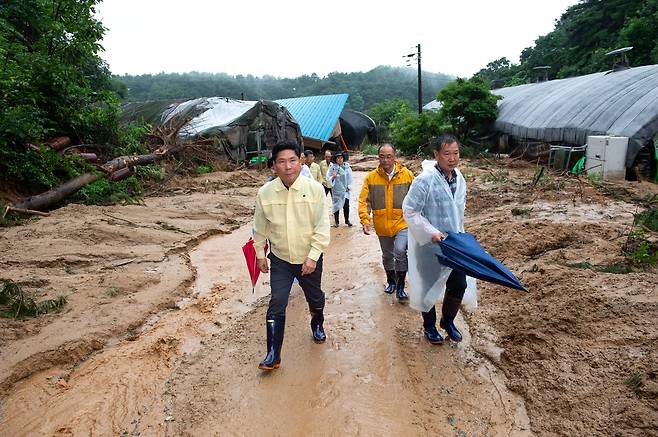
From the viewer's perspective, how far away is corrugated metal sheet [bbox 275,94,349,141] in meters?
23.7

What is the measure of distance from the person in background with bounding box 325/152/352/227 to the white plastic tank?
5590 millimetres

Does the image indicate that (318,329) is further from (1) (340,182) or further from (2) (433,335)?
(1) (340,182)

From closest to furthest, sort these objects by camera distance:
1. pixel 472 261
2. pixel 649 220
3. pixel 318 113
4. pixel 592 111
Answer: pixel 472 261
pixel 649 220
pixel 592 111
pixel 318 113

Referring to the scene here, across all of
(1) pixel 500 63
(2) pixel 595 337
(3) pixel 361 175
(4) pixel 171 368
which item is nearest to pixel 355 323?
(4) pixel 171 368

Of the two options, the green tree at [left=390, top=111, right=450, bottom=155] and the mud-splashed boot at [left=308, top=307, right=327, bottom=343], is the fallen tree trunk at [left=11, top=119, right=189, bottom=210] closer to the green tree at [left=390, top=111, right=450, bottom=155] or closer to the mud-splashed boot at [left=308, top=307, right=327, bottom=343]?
the mud-splashed boot at [left=308, top=307, right=327, bottom=343]

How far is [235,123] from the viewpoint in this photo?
55.1 feet

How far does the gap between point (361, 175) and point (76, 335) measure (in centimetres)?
1536

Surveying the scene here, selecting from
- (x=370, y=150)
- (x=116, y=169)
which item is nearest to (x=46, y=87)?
(x=116, y=169)

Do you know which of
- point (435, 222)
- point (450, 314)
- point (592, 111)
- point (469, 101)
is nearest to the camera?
point (435, 222)

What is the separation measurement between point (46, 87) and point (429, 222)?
9.70 meters

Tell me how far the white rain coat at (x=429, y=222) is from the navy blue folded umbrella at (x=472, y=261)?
0.50ft

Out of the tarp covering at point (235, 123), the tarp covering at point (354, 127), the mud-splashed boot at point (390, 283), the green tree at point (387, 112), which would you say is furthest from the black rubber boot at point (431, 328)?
the green tree at point (387, 112)

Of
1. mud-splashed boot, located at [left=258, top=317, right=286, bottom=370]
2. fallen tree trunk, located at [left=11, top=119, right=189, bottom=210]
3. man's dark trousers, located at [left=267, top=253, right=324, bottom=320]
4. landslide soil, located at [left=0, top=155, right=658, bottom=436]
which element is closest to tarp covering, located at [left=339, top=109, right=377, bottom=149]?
fallen tree trunk, located at [left=11, top=119, right=189, bottom=210]

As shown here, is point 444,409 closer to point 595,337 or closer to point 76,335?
point 595,337
